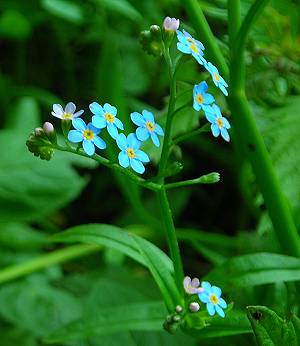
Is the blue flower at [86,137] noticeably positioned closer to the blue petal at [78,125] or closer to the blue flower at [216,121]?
the blue petal at [78,125]

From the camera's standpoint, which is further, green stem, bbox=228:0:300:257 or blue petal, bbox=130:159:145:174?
green stem, bbox=228:0:300:257

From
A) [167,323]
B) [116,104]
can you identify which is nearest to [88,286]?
[116,104]

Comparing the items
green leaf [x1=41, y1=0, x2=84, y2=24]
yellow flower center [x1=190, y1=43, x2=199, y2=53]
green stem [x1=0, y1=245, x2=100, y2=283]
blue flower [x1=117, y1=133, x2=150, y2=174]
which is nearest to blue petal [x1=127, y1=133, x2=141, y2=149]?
blue flower [x1=117, y1=133, x2=150, y2=174]

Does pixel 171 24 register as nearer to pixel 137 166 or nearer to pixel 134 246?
pixel 137 166

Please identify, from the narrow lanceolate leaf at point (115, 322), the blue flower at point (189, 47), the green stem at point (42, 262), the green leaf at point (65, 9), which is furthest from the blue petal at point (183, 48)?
the green leaf at point (65, 9)

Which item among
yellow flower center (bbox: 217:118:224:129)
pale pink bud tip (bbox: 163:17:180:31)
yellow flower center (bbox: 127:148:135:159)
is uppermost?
pale pink bud tip (bbox: 163:17:180:31)

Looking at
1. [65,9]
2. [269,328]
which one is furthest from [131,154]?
[65,9]

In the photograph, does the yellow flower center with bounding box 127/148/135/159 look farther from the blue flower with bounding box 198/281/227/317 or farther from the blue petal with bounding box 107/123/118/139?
the blue flower with bounding box 198/281/227/317

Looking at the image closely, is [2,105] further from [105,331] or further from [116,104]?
[105,331]
